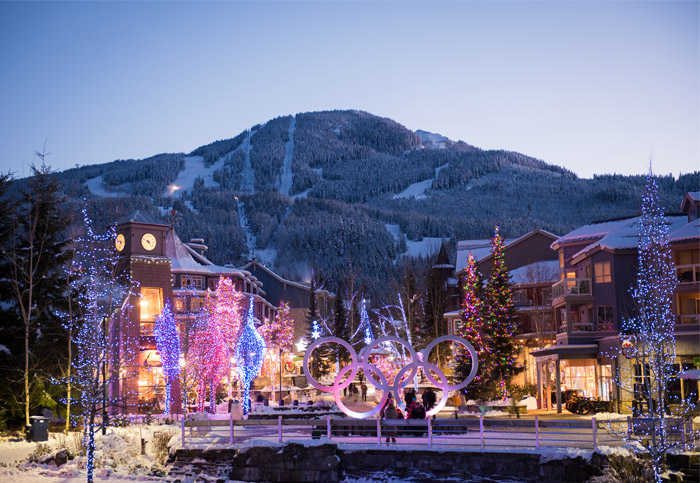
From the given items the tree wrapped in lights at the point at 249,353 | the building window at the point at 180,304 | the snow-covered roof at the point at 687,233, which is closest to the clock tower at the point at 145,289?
the tree wrapped in lights at the point at 249,353

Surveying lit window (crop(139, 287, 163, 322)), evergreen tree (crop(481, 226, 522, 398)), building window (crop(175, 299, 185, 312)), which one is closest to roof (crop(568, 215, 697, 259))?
evergreen tree (crop(481, 226, 522, 398))

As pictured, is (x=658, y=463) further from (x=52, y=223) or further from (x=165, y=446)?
(x=52, y=223)

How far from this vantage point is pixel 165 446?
2761 cm

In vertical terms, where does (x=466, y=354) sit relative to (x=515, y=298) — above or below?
below

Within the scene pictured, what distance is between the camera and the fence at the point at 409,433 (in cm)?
2461

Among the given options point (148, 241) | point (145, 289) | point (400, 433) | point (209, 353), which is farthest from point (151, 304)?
point (400, 433)

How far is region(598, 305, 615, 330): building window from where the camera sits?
40312 millimetres

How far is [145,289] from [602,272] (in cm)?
2540

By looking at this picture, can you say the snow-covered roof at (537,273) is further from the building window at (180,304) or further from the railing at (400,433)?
the railing at (400,433)

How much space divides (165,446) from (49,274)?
31.4ft

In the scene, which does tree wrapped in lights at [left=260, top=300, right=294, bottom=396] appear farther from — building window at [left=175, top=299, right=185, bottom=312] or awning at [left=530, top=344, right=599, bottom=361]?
awning at [left=530, top=344, right=599, bottom=361]

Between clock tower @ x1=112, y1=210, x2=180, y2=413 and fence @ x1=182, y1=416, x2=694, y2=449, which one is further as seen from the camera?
clock tower @ x1=112, y1=210, x2=180, y2=413

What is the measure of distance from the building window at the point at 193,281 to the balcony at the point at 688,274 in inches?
1357

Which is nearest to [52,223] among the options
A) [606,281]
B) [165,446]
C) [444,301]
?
[165,446]
